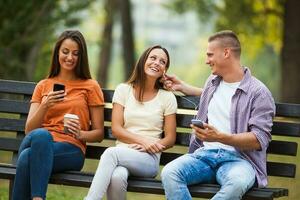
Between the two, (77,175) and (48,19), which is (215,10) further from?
(77,175)

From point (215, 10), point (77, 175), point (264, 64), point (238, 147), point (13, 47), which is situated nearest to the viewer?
point (238, 147)

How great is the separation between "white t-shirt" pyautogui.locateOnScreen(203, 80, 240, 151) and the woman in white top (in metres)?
0.38

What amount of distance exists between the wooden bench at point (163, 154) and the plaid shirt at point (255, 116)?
0.21m

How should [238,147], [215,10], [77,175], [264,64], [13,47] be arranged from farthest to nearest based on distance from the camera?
[264,64] → [215,10] → [13,47] → [77,175] → [238,147]

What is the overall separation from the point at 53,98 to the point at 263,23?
675 inches

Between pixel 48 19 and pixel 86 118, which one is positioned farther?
pixel 48 19

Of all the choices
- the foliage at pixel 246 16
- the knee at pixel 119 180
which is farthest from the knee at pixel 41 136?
the foliage at pixel 246 16

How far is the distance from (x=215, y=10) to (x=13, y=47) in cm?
Result: 1065

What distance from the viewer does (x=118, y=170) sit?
6.39 metres

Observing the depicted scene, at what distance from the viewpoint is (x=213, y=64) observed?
652 centimetres

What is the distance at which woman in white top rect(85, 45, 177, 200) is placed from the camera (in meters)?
6.54

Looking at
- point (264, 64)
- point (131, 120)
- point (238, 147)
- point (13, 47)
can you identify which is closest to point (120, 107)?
point (131, 120)

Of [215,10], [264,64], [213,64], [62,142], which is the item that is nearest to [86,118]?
[62,142]

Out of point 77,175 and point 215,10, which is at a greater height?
point 215,10
